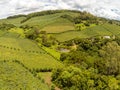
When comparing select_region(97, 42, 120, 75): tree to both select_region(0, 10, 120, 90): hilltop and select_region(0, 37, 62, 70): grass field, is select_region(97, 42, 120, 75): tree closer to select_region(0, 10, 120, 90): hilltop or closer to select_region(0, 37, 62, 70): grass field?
select_region(0, 10, 120, 90): hilltop

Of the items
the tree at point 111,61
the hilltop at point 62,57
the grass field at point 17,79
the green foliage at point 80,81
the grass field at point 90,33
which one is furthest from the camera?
the grass field at point 90,33

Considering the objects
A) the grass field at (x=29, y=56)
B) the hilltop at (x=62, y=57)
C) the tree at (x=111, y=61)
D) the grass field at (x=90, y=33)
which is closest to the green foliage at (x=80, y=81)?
the hilltop at (x=62, y=57)

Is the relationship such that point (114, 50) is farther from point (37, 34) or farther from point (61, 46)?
point (37, 34)

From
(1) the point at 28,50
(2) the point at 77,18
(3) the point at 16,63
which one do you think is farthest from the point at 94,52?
(2) the point at 77,18

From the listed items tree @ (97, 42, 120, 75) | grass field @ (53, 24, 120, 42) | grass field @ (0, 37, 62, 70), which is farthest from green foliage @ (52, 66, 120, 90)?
grass field @ (53, 24, 120, 42)

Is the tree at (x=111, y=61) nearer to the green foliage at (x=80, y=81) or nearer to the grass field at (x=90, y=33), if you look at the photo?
the green foliage at (x=80, y=81)

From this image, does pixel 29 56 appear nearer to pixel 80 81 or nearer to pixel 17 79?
pixel 80 81

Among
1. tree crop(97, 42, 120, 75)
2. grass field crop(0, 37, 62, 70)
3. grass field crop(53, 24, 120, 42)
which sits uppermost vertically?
grass field crop(0, 37, 62, 70)
